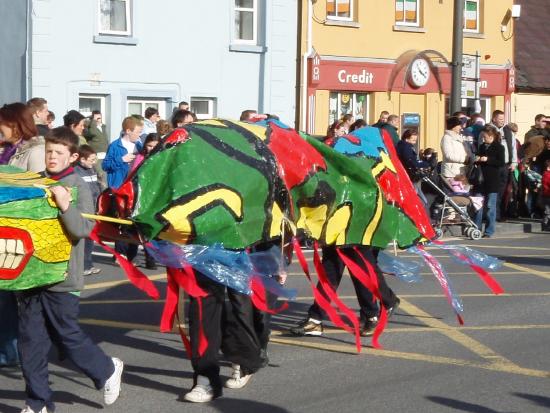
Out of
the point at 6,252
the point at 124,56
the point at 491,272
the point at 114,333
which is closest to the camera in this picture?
the point at 6,252

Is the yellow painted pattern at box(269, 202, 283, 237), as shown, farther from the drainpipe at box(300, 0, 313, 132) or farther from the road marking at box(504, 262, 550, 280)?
the drainpipe at box(300, 0, 313, 132)

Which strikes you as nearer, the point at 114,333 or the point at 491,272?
the point at 114,333

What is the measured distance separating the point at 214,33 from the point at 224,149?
1825 centimetres

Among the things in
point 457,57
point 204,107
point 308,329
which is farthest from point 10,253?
point 204,107

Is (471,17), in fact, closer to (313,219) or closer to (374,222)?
(374,222)

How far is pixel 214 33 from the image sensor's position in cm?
2542

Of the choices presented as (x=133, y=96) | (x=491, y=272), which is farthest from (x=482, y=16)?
(x=491, y=272)

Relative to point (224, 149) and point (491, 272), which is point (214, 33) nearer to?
point (491, 272)

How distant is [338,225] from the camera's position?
8617mm

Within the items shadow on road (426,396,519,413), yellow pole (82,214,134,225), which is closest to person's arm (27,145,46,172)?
yellow pole (82,214,134,225)

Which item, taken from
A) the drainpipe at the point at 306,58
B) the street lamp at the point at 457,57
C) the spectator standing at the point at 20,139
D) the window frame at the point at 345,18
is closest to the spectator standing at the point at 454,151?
the street lamp at the point at 457,57

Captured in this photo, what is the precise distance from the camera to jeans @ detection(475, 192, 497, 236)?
61.4 ft

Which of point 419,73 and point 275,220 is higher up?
point 419,73

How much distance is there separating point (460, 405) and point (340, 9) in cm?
2135
